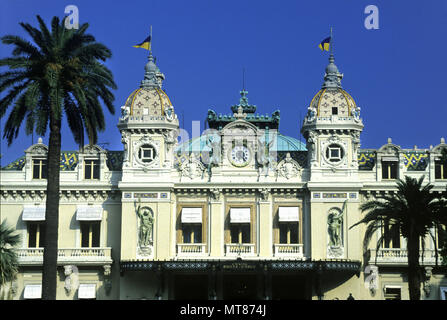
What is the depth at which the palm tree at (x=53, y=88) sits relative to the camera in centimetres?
4197

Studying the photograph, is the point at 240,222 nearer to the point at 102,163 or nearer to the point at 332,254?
the point at 332,254

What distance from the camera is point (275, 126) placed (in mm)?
66438

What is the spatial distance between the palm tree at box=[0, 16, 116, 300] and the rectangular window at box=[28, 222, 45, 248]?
49.8ft

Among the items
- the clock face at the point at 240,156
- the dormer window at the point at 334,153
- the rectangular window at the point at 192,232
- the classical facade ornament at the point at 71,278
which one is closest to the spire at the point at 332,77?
the dormer window at the point at 334,153

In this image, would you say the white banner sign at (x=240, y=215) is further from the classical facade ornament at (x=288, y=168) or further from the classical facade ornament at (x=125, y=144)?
the classical facade ornament at (x=125, y=144)

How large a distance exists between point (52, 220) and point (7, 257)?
334 inches

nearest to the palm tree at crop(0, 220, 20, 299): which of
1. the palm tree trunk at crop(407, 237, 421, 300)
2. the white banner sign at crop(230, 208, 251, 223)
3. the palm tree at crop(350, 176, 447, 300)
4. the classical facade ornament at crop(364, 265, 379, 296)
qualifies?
the white banner sign at crop(230, 208, 251, 223)

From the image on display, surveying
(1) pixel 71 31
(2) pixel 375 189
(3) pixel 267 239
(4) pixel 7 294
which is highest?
(1) pixel 71 31

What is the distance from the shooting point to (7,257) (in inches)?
1918

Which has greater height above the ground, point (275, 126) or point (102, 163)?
point (275, 126)

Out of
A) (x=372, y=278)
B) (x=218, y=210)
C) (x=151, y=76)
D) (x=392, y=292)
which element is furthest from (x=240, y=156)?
(x=392, y=292)

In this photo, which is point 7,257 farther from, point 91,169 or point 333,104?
point 333,104

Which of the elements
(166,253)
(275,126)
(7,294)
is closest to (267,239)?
(166,253)

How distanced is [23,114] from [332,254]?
77.2ft
